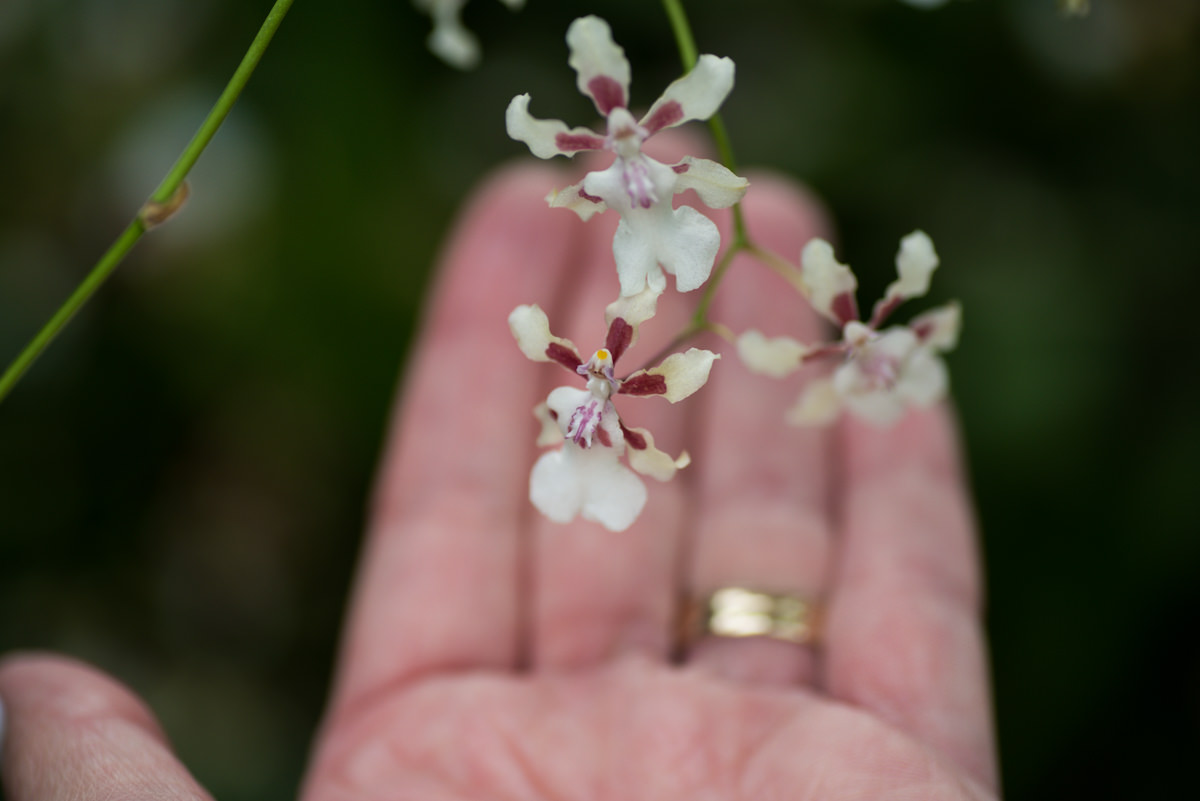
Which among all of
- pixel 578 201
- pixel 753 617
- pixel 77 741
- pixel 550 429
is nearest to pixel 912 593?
pixel 753 617

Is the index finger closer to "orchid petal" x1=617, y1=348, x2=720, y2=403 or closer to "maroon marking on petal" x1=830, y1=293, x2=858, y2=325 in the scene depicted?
"maroon marking on petal" x1=830, y1=293, x2=858, y2=325

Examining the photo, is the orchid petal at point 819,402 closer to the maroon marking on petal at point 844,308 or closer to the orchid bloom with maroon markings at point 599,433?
the maroon marking on petal at point 844,308

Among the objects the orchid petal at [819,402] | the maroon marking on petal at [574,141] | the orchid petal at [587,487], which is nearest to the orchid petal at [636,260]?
the maroon marking on petal at [574,141]

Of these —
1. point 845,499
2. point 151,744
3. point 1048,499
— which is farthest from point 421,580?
point 1048,499

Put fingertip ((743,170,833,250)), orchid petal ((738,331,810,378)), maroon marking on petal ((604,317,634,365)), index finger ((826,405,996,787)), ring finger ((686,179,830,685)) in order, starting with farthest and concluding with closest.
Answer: fingertip ((743,170,833,250))
ring finger ((686,179,830,685))
index finger ((826,405,996,787))
orchid petal ((738,331,810,378))
maroon marking on petal ((604,317,634,365))

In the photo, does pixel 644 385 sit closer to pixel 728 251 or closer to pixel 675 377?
pixel 675 377

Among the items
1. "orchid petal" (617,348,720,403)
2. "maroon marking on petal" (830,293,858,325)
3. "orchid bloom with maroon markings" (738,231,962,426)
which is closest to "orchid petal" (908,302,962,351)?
"orchid bloom with maroon markings" (738,231,962,426)
